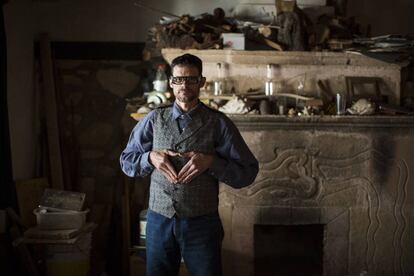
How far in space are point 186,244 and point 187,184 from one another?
0.27 metres

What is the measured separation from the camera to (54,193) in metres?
3.50

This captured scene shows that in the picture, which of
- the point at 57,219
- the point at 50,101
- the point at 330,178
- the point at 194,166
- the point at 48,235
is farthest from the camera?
the point at 50,101

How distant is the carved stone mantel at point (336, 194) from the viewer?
3.64m

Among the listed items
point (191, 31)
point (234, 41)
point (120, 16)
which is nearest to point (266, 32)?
point (234, 41)

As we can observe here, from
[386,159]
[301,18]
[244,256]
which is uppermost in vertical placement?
[301,18]

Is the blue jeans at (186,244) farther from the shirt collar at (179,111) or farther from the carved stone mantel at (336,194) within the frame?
the carved stone mantel at (336,194)

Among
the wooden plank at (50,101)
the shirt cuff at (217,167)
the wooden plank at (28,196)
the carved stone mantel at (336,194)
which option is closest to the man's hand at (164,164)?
the shirt cuff at (217,167)

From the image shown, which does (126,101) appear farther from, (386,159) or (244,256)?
(386,159)

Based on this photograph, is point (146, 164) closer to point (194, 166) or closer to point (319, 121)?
point (194, 166)

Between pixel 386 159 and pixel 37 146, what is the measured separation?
9.25ft

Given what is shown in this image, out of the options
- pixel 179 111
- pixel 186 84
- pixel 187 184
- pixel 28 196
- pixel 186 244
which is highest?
pixel 186 84

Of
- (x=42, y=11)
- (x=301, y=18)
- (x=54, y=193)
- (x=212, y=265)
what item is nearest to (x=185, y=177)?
(x=212, y=265)

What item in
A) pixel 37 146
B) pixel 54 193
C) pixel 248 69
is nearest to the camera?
pixel 54 193

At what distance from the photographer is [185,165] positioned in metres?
2.16
